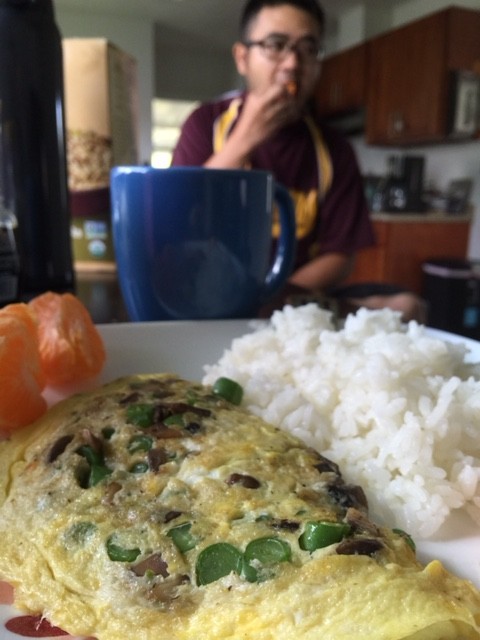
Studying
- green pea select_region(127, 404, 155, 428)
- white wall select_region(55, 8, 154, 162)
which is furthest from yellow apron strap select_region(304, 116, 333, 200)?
white wall select_region(55, 8, 154, 162)

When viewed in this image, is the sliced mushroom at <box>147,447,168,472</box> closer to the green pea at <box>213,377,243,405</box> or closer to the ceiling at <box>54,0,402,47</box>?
the green pea at <box>213,377,243,405</box>

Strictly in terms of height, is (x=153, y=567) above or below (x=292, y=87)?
below

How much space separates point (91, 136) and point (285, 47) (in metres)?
0.68

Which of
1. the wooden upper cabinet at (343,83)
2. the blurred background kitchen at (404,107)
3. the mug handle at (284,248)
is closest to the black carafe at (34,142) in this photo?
the mug handle at (284,248)

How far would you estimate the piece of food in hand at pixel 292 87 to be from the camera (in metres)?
1.42

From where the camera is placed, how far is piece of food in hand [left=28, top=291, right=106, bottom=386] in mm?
597

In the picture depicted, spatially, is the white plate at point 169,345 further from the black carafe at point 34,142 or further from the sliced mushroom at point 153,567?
the sliced mushroom at point 153,567

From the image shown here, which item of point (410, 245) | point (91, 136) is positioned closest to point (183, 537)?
point (91, 136)

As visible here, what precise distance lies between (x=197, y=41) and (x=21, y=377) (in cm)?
600

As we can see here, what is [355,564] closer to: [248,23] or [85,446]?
[85,446]

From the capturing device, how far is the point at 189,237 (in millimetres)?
732

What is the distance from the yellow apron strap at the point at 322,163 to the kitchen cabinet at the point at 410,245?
1799 millimetres

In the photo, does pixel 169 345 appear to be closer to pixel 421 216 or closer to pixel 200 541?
pixel 200 541

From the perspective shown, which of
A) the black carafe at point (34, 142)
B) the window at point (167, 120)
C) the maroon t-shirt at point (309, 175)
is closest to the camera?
the black carafe at point (34, 142)
